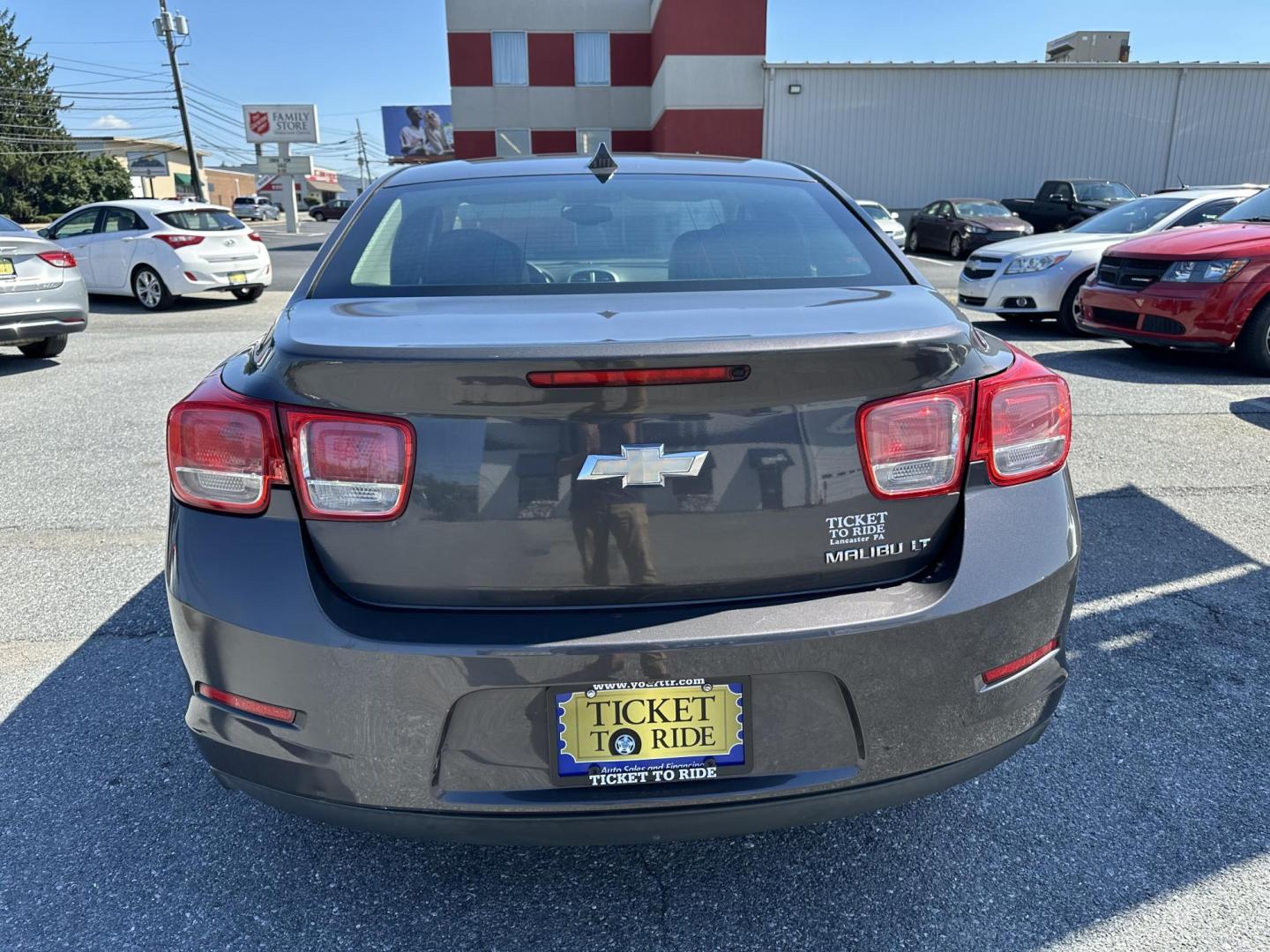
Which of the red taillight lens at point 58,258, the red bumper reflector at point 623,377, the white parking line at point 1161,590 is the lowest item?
the white parking line at point 1161,590

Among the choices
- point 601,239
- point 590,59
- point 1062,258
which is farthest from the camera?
point 590,59

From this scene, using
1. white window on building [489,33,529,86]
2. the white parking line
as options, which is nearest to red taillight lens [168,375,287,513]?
the white parking line

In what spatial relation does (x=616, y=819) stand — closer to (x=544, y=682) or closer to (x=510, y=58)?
(x=544, y=682)

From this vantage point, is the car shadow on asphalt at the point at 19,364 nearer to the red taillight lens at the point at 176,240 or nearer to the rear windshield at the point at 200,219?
the red taillight lens at the point at 176,240

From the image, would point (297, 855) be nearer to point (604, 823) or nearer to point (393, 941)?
point (393, 941)

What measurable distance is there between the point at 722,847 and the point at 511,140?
3550 centimetres

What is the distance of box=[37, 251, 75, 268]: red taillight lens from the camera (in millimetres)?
7953

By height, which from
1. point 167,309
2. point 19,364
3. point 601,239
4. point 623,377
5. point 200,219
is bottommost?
point 167,309

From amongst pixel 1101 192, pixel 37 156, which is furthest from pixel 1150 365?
pixel 37 156

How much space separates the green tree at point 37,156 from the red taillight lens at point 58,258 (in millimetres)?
51007

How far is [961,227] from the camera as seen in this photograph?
2086 centimetres

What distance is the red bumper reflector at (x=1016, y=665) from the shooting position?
1837 mm

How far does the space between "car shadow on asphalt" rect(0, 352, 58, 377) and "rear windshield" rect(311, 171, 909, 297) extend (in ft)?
24.1

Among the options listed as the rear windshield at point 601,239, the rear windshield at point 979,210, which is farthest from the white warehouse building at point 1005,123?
the rear windshield at point 601,239
